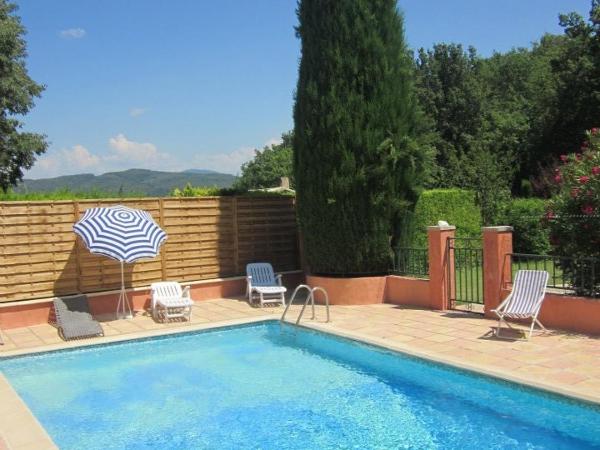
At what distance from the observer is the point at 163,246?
1430 centimetres

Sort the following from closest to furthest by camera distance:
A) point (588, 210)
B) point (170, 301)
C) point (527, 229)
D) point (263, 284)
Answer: point (588, 210) < point (170, 301) < point (263, 284) < point (527, 229)

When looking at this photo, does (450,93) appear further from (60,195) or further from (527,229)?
(60,195)

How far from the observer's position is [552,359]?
834 cm

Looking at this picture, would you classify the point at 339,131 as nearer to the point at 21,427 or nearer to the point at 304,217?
the point at 304,217

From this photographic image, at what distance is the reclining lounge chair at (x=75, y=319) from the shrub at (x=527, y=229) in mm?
14627

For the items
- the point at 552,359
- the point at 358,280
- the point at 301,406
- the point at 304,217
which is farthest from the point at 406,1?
the point at 301,406

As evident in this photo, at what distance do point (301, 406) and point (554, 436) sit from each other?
10.3ft

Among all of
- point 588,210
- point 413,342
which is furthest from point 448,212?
point 413,342

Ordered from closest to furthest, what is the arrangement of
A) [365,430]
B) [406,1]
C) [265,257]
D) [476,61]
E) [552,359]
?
[365,430], [552,359], [406,1], [265,257], [476,61]

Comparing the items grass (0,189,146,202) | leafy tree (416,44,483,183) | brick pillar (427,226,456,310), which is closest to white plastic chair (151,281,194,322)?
grass (0,189,146,202)

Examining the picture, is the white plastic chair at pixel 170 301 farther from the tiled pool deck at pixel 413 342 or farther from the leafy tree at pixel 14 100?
the leafy tree at pixel 14 100

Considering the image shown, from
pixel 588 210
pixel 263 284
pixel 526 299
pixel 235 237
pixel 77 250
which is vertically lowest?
pixel 263 284

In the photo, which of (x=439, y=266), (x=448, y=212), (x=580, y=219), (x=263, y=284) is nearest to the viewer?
(x=580, y=219)

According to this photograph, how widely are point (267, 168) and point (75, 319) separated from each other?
197ft
